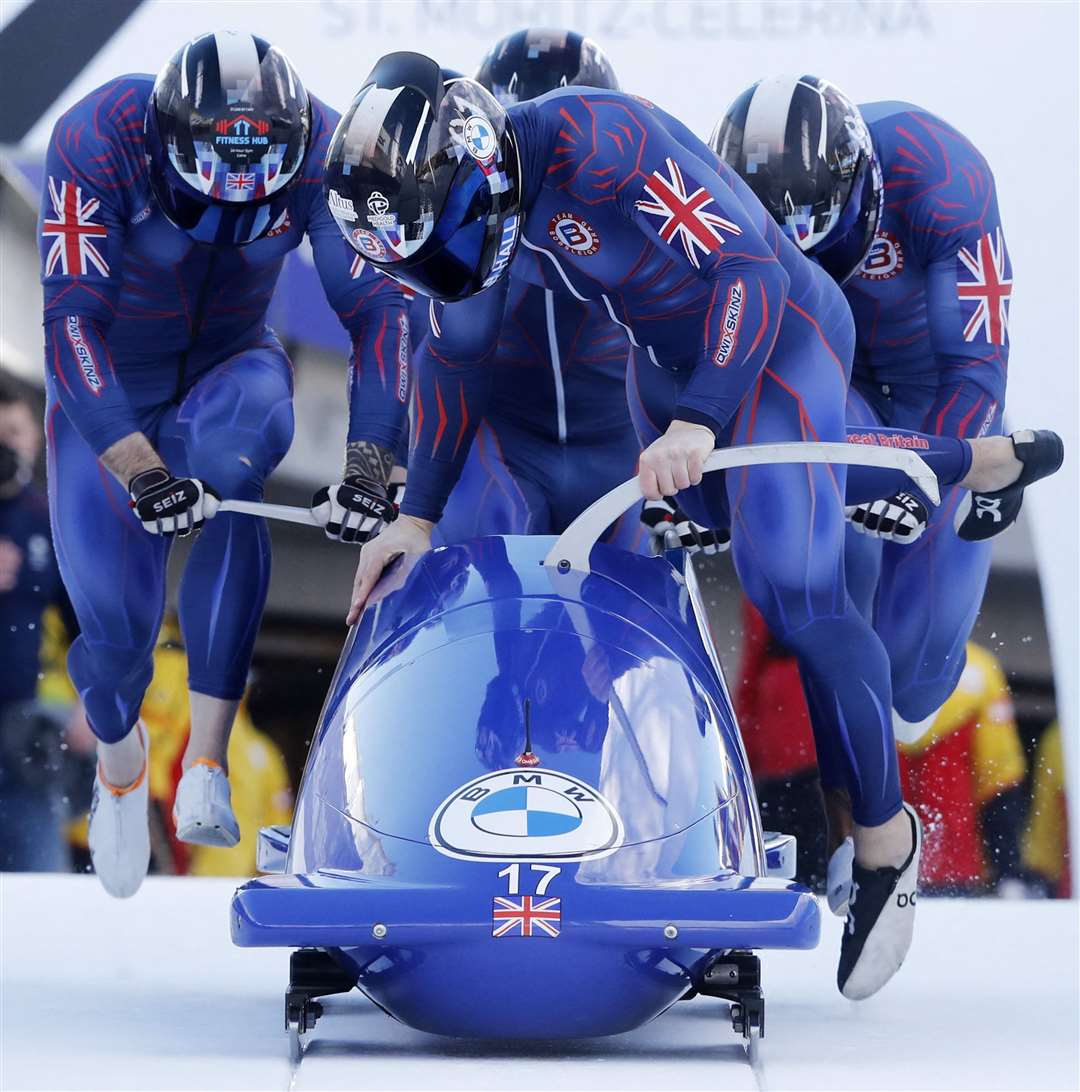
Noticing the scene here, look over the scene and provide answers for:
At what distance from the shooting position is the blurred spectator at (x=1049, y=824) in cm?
565

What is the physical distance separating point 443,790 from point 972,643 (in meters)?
3.18

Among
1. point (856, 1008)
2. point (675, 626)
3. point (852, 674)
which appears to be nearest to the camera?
point (675, 626)

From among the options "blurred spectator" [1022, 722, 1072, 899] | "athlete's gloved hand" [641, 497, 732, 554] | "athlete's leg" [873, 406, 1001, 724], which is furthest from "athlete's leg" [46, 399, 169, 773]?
"blurred spectator" [1022, 722, 1072, 899]

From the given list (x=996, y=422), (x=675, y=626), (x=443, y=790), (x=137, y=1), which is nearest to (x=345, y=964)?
(x=443, y=790)

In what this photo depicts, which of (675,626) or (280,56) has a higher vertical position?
(280,56)

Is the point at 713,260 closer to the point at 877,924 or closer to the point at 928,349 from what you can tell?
the point at 877,924

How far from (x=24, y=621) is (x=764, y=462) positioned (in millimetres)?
3197

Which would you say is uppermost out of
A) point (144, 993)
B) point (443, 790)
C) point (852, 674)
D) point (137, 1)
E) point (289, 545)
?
point (137, 1)

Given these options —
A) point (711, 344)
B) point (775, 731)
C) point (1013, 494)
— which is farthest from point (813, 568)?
point (775, 731)

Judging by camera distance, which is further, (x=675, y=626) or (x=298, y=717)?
(x=298, y=717)

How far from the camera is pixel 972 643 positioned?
18.4 ft

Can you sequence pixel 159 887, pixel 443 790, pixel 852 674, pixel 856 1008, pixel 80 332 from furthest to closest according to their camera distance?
pixel 159 887 < pixel 80 332 < pixel 856 1008 < pixel 852 674 < pixel 443 790

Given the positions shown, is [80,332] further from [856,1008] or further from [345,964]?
[856,1008]

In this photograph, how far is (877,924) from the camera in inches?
137
